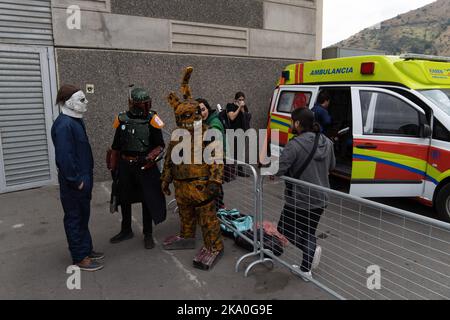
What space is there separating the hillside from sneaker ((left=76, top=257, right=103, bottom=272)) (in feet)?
245

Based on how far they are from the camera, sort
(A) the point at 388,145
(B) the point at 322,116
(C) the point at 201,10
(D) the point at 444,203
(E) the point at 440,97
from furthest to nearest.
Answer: (C) the point at 201,10 → (B) the point at 322,116 → (A) the point at 388,145 → (E) the point at 440,97 → (D) the point at 444,203

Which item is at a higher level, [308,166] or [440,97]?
[440,97]

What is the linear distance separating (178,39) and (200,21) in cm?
68

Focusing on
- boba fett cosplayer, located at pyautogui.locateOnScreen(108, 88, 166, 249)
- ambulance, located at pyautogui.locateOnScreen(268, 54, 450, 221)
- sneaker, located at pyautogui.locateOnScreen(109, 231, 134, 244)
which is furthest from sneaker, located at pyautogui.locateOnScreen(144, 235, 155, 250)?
ambulance, located at pyautogui.locateOnScreen(268, 54, 450, 221)

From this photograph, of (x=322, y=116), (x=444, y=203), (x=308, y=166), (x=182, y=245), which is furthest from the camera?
(x=322, y=116)

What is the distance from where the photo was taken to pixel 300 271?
3227mm

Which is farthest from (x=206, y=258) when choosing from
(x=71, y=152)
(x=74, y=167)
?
(x=71, y=152)

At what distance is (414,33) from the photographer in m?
89.8

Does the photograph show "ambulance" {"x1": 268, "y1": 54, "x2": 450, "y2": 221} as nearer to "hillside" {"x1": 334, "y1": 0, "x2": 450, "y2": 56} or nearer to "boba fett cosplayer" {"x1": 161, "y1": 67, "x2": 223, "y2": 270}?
"boba fett cosplayer" {"x1": 161, "y1": 67, "x2": 223, "y2": 270}

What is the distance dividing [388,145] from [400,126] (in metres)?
0.33

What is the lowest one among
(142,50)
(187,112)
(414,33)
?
(187,112)

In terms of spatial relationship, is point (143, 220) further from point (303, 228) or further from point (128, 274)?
point (303, 228)

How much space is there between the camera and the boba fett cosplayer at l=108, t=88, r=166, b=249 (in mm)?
3798

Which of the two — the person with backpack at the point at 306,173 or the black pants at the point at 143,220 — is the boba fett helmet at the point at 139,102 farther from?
the person with backpack at the point at 306,173
